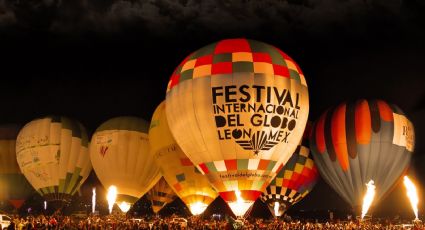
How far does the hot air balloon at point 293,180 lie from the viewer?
26562mm

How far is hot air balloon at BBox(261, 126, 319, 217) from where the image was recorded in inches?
1046

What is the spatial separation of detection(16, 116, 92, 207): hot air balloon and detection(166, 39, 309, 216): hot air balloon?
10.5m

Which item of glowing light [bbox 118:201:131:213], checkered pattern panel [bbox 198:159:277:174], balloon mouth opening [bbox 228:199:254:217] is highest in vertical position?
checkered pattern panel [bbox 198:159:277:174]

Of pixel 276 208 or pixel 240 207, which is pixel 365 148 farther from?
pixel 240 207

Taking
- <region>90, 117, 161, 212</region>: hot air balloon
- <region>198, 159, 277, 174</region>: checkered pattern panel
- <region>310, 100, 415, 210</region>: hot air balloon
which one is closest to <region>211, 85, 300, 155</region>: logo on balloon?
<region>198, 159, 277, 174</region>: checkered pattern panel

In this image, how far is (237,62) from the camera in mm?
20078

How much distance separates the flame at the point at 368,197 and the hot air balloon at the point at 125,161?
9960 millimetres

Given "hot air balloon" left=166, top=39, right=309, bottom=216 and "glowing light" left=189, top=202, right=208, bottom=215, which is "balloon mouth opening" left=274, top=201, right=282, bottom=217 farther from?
"hot air balloon" left=166, top=39, right=309, bottom=216

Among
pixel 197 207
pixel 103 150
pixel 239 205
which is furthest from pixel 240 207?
pixel 103 150

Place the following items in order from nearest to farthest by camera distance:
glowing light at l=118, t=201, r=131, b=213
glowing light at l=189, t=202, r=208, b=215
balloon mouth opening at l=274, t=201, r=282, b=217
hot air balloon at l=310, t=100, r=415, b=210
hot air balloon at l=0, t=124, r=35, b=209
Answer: hot air balloon at l=310, t=100, r=415, b=210, glowing light at l=189, t=202, r=208, b=215, balloon mouth opening at l=274, t=201, r=282, b=217, glowing light at l=118, t=201, r=131, b=213, hot air balloon at l=0, t=124, r=35, b=209

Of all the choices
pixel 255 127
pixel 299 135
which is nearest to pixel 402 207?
pixel 299 135

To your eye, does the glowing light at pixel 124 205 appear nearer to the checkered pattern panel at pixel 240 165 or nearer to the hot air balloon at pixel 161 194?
the hot air balloon at pixel 161 194

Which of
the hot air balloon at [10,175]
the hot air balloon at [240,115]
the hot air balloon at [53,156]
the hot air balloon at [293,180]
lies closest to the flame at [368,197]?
the hot air balloon at [293,180]

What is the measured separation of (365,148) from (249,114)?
733 centimetres
